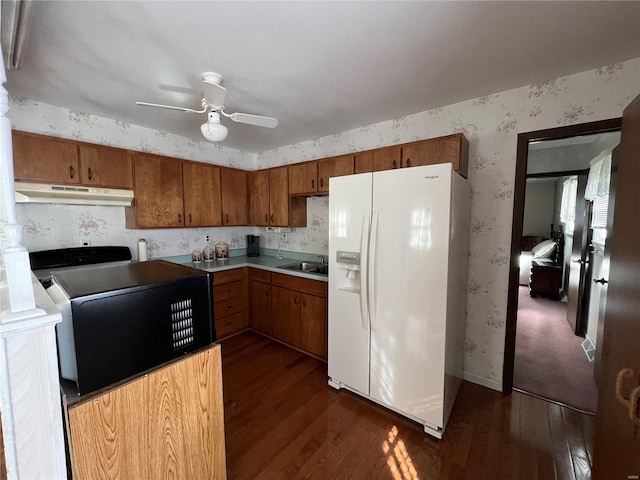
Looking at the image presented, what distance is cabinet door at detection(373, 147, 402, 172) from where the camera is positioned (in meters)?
2.39

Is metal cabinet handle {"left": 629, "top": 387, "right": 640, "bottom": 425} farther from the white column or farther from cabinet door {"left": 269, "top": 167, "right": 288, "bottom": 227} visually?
cabinet door {"left": 269, "top": 167, "right": 288, "bottom": 227}

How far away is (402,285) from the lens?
184 centimetres

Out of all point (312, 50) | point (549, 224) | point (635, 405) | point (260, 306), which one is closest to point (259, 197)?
point (260, 306)

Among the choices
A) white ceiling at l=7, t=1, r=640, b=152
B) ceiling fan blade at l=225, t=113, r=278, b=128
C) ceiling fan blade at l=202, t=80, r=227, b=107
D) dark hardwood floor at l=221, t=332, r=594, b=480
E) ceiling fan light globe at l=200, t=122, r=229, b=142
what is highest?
white ceiling at l=7, t=1, r=640, b=152

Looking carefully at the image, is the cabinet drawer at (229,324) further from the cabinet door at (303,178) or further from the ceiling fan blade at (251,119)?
the ceiling fan blade at (251,119)

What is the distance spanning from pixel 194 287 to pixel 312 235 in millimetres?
2442

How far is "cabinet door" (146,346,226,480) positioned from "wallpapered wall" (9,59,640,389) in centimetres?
215

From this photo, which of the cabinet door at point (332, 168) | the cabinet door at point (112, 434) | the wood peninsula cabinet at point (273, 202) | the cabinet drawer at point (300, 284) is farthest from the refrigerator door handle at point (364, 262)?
the wood peninsula cabinet at point (273, 202)

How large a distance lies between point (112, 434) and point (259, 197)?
296cm

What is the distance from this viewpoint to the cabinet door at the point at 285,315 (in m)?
2.90

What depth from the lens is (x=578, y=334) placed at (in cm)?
325

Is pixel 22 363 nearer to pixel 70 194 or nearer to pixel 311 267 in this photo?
pixel 70 194

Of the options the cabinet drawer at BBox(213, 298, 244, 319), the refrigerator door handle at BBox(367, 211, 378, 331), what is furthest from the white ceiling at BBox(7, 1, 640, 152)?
the cabinet drawer at BBox(213, 298, 244, 319)

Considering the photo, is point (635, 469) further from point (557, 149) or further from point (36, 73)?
point (557, 149)
